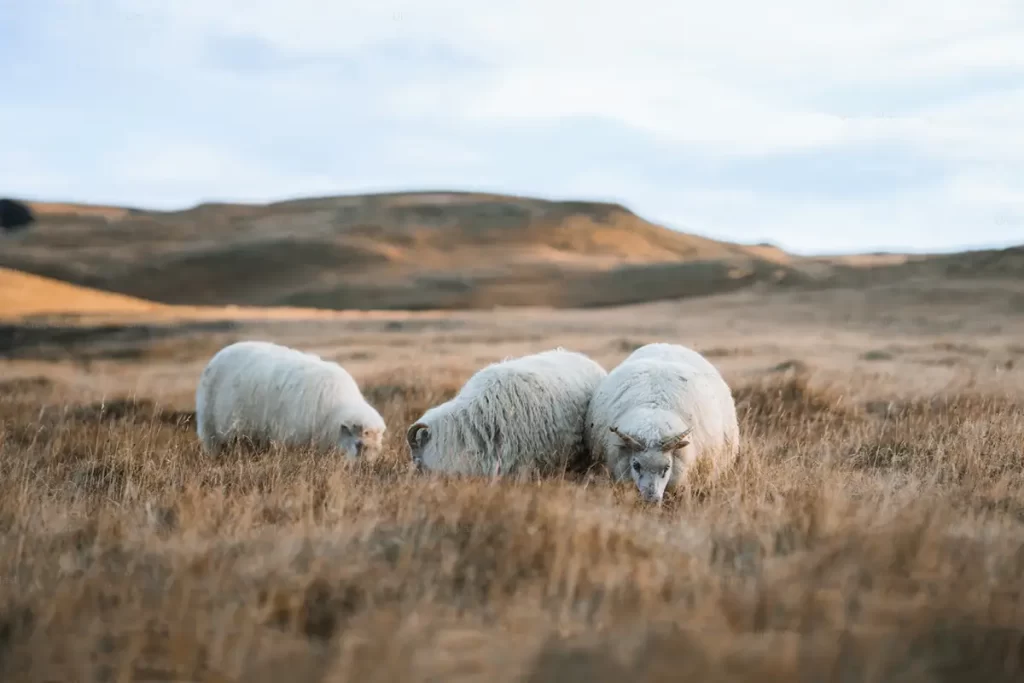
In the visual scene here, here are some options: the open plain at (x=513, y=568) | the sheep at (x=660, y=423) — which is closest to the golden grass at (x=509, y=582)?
the open plain at (x=513, y=568)

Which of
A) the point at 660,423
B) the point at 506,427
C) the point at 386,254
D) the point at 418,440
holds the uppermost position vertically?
the point at 386,254

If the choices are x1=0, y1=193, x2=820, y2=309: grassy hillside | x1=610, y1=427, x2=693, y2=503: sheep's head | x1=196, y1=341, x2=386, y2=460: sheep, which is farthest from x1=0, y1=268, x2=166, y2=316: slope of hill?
x1=610, y1=427, x2=693, y2=503: sheep's head

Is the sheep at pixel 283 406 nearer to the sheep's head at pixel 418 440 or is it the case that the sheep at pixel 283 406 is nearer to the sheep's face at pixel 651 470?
the sheep's head at pixel 418 440

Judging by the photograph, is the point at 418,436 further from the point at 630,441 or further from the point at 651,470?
the point at 651,470

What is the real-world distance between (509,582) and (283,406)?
21.8 feet

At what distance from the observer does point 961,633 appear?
10.7ft

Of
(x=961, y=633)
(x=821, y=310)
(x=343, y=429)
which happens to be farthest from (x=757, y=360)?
(x=821, y=310)

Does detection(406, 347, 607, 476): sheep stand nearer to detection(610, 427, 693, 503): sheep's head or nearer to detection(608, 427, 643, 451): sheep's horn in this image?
detection(608, 427, 643, 451): sheep's horn

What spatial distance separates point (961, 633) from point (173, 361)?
2533 centimetres

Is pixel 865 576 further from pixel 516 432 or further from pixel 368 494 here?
pixel 516 432

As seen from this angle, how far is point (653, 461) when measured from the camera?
6.68m

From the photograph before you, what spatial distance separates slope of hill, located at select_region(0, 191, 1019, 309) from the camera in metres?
69.1

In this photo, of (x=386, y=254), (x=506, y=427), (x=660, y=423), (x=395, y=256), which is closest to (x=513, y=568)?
(x=660, y=423)

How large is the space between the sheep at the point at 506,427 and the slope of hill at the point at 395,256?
164ft
